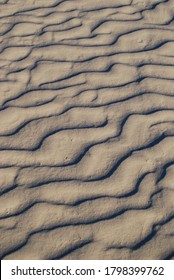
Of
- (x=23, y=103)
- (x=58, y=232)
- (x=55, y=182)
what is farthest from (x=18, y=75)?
(x=58, y=232)

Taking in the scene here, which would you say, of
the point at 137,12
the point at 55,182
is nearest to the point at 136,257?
the point at 55,182

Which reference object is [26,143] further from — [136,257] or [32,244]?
[136,257]

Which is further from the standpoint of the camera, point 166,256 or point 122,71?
point 122,71

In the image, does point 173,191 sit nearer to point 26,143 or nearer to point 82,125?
point 82,125

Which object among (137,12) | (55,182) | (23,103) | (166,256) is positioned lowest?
(166,256)

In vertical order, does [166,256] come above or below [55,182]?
below
